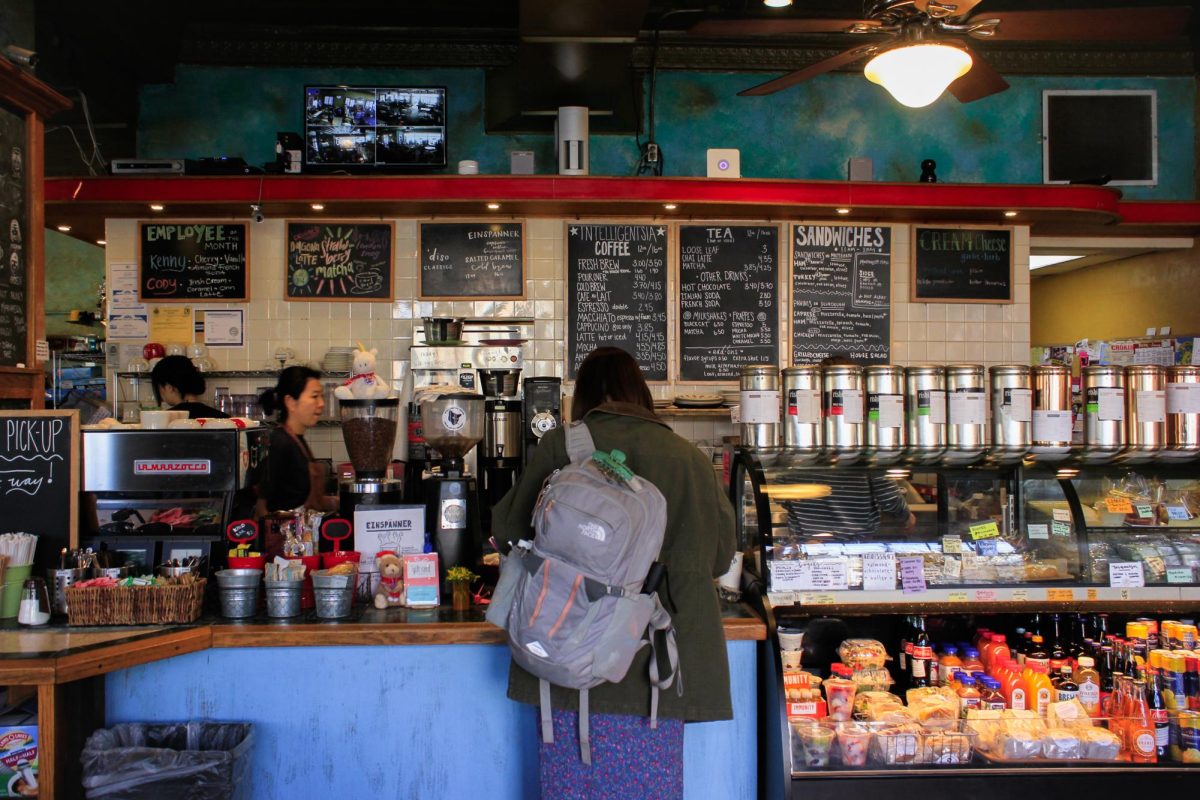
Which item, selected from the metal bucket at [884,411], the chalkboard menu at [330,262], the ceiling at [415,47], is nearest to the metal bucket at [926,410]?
the metal bucket at [884,411]

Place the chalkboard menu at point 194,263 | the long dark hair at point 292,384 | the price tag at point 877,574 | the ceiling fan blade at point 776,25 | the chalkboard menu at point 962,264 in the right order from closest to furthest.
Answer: the price tag at point 877,574 → the ceiling fan blade at point 776,25 → the long dark hair at point 292,384 → the chalkboard menu at point 194,263 → the chalkboard menu at point 962,264

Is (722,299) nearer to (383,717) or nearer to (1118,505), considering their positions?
(1118,505)

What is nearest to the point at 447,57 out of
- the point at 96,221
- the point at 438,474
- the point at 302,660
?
the point at 96,221

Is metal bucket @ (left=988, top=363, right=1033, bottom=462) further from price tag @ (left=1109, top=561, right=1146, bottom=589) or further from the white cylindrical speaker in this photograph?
the white cylindrical speaker

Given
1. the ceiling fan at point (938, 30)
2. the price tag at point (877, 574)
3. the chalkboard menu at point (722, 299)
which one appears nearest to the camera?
the price tag at point (877, 574)

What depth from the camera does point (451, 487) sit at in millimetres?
2939

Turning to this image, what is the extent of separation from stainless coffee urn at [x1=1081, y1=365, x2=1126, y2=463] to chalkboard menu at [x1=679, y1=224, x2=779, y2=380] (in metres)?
3.07

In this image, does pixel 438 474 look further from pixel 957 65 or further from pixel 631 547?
pixel 957 65

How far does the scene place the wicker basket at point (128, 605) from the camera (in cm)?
254

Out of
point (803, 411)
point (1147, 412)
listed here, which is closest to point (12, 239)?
point (803, 411)

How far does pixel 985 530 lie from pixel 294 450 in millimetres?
2831

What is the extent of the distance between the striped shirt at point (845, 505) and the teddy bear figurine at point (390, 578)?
1.16m

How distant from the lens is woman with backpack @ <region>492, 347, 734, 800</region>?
89.5 inches

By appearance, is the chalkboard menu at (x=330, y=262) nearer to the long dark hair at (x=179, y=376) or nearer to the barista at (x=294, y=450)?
the long dark hair at (x=179, y=376)
